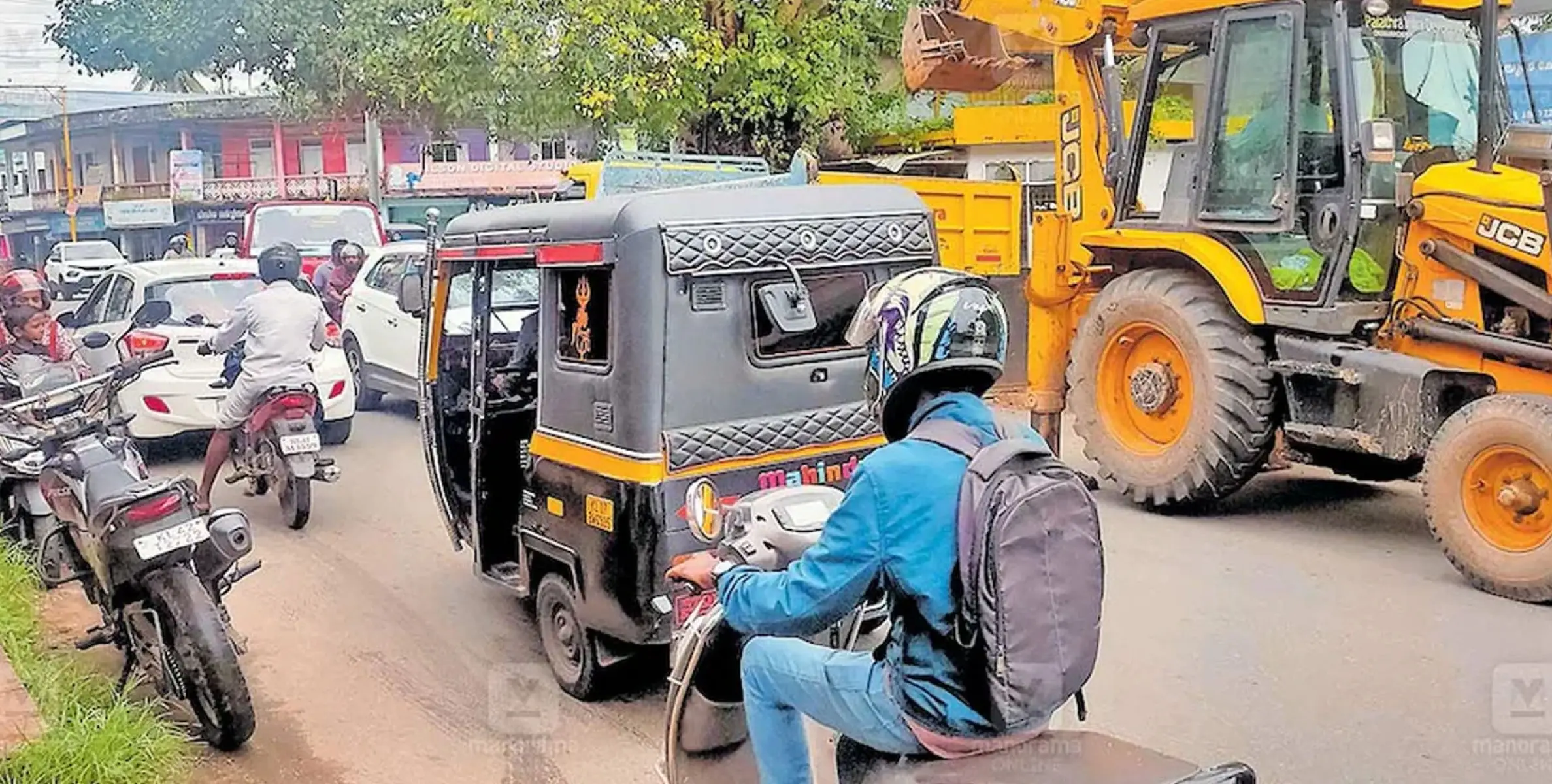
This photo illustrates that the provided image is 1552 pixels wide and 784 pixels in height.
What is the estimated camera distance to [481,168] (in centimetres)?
3331

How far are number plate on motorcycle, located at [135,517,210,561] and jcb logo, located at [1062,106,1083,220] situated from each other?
5.66m

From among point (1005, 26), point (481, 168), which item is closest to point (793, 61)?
point (1005, 26)

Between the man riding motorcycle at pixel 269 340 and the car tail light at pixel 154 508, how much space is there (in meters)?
3.10

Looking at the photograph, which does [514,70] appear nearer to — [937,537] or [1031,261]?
[1031,261]

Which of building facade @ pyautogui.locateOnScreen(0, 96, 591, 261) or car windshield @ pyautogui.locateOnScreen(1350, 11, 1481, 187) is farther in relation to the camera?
building facade @ pyautogui.locateOnScreen(0, 96, 591, 261)

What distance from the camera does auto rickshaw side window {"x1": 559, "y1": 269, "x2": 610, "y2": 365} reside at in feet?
16.1

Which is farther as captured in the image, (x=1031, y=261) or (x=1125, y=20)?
(x=1031, y=261)

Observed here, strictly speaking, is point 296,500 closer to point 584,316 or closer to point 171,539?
point 171,539

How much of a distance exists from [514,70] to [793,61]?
277 cm

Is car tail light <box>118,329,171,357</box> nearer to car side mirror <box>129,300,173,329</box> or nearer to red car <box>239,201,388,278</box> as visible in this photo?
car side mirror <box>129,300,173,329</box>

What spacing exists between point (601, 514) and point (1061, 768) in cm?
253

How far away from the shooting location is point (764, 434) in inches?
193

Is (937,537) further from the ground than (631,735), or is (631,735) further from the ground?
(937,537)

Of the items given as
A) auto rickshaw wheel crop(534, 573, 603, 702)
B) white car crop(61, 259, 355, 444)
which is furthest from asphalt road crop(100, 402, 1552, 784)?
white car crop(61, 259, 355, 444)
